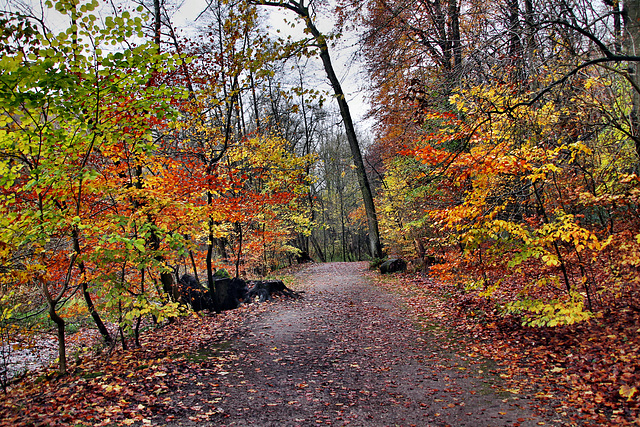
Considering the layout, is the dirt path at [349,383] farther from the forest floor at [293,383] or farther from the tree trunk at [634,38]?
the tree trunk at [634,38]

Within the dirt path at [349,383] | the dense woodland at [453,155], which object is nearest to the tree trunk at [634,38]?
the dense woodland at [453,155]

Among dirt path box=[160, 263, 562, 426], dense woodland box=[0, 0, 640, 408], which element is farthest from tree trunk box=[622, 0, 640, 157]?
dirt path box=[160, 263, 562, 426]

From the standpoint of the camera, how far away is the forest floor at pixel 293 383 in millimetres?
3510

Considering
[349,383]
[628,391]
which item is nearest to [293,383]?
[349,383]

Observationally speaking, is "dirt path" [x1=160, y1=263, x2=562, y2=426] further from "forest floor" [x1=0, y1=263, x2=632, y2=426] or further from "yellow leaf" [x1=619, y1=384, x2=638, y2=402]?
"yellow leaf" [x1=619, y1=384, x2=638, y2=402]

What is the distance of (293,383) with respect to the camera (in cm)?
455

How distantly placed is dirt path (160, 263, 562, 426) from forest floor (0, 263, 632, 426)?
13mm

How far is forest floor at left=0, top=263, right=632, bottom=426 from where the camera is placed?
3.51m

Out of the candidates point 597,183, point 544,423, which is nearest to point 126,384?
point 544,423

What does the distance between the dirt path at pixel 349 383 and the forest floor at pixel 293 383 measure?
0.04 ft

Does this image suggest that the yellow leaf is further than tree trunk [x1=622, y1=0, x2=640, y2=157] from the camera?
No

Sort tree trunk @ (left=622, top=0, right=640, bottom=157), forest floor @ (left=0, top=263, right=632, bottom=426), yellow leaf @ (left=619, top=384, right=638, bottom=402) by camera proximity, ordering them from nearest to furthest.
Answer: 1. yellow leaf @ (left=619, top=384, right=638, bottom=402)
2. forest floor @ (left=0, top=263, right=632, bottom=426)
3. tree trunk @ (left=622, top=0, right=640, bottom=157)

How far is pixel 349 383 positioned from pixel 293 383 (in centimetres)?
73

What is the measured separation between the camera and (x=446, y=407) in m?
3.75
